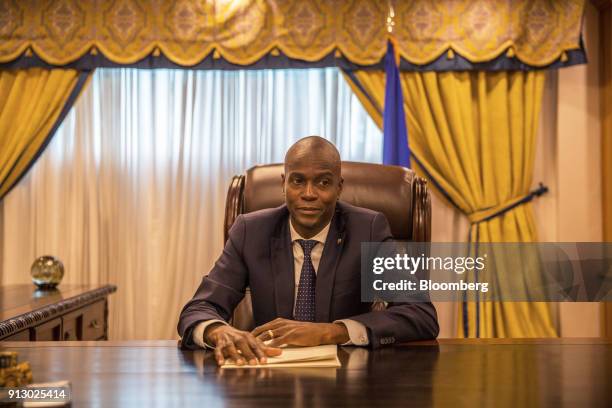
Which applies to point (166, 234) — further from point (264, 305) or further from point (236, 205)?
point (264, 305)

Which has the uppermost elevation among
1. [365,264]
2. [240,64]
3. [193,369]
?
[240,64]

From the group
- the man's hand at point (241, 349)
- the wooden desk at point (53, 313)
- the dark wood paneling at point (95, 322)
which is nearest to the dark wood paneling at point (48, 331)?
the wooden desk at point (53, 313)

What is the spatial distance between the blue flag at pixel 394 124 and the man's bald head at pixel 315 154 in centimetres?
220

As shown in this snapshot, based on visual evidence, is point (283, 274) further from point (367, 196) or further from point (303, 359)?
point (303, 359)

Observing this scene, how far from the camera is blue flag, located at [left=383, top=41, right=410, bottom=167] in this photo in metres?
4.41

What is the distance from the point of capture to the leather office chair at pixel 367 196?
8.05 feet

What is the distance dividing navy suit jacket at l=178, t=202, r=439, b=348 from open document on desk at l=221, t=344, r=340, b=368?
1.60 ft

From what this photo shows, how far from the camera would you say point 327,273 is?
217cm

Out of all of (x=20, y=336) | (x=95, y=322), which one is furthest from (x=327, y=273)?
(x=95, y=322)

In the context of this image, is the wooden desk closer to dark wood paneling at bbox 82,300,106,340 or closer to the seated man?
dark wood paneling at bbox 82,300,106,340

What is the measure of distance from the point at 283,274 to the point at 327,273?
14 cm

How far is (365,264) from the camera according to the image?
2.22m

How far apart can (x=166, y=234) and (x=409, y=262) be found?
2873 mm

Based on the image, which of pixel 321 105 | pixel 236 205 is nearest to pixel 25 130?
pixel 321 105
